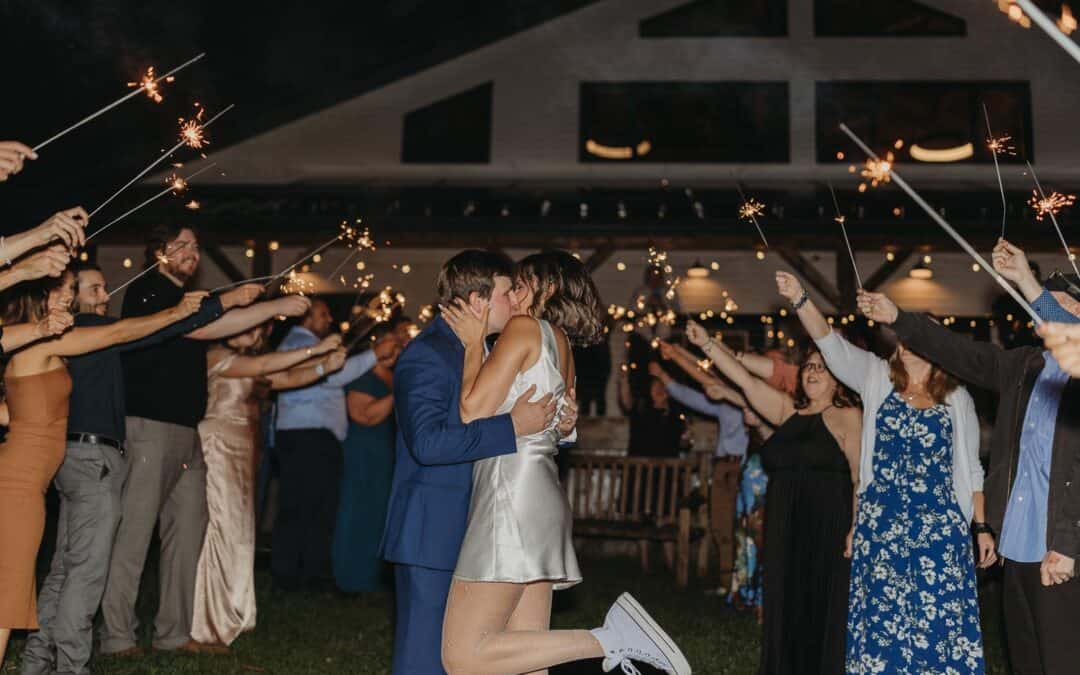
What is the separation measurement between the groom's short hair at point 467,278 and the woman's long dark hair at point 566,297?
8.3 inches

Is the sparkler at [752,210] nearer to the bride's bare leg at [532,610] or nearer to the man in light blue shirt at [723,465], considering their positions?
the man in light blue shirt at [723,465]

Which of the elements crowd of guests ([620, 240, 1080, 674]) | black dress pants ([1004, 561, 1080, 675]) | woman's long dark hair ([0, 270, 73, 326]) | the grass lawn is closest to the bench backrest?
the grass lawn

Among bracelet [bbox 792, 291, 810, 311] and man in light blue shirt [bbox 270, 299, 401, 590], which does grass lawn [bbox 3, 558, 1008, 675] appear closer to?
man in light blue shirt [bbox 270, 299, 401, 590]

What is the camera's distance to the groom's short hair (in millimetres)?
4414

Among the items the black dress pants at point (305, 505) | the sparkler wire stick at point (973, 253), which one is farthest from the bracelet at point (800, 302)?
the black dress pants at point (305, 505)

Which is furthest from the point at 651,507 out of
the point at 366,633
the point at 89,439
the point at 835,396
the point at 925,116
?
the point at 925,116

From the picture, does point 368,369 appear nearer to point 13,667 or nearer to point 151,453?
point 151,453

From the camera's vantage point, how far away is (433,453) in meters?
4.11

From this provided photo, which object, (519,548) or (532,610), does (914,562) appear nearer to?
(532,610)

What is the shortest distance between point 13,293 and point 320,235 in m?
9.50

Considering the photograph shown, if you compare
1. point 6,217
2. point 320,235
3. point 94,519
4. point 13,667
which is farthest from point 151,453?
point 6,217

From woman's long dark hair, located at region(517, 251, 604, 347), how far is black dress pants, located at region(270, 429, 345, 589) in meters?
4.97

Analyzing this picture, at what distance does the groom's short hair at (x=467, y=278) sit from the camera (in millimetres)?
4414

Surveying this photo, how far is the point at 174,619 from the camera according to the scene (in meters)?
6.54
